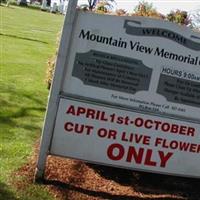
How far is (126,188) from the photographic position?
631 centimetres

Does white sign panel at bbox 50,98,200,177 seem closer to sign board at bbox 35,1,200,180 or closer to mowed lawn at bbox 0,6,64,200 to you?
sign board at bbox 35,1,200,180

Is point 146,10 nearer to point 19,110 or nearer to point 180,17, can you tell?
point 180,17

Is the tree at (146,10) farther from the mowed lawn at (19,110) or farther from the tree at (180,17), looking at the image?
the mowed lawn at (19,110)

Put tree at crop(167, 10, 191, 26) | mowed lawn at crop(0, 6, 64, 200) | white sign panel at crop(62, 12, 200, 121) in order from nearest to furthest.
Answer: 1. white sign panel at crop(62, 12, 200, 121)
2. mowed lawn at crop(0, 6, 64, 200)
3. tree at crop(167, 10, 191, 26)

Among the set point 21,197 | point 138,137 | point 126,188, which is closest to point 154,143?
point 138,137

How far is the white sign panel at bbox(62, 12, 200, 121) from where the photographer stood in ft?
19.2

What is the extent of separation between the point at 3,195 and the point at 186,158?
2.17 meters

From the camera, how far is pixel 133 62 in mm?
5953

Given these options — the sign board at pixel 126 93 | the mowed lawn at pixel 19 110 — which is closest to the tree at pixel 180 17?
the sign board at pixel 126 93

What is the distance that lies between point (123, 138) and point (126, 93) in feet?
1.72

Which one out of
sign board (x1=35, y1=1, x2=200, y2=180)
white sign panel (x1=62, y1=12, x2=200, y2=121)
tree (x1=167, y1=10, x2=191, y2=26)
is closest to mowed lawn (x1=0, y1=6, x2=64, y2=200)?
sign board (x1=35, y1=1, x2=200, y2=180)

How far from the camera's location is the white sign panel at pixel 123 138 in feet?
19.9

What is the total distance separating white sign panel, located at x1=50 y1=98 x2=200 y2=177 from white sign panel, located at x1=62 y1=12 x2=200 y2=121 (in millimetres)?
151

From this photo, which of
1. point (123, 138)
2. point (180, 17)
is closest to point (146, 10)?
point (180, 17)
